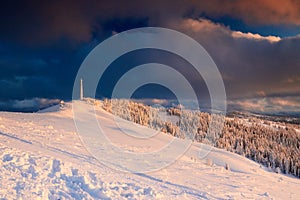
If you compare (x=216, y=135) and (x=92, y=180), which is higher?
(x=92, y=180)

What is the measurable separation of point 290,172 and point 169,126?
3742 cm

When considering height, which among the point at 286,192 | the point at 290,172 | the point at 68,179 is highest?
the point at 68,179

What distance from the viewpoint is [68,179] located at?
Result: 13.6 metres

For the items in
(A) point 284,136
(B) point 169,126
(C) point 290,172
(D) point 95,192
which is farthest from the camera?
(A) point 284,136

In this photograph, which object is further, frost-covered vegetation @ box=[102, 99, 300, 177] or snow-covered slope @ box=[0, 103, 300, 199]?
frost-covered vegetation @ box=[102, 99, 300, 177]

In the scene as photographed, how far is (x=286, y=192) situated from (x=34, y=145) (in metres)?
15.5

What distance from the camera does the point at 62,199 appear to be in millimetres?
11398

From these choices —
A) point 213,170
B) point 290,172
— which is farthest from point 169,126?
point 213,170

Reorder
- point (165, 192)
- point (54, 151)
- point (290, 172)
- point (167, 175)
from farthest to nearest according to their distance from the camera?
point (290, 172), point (54, 151), point (167, 175), point (165, 192)

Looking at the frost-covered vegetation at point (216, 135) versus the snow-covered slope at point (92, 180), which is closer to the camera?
the snow-covered slope at point (92, 180)

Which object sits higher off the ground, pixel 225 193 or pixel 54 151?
pixel 54 151

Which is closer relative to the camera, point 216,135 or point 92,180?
point 92,180

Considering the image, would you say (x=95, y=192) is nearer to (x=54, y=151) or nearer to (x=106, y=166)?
(x=106, y=166)

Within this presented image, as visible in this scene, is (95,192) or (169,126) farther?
(169,126)
